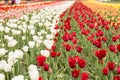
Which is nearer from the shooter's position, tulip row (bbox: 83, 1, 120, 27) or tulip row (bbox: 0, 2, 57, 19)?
tulip row (bbox: 83, 1, 120, 27)

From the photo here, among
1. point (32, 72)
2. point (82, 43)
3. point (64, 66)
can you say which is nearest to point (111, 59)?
point (64, 66)

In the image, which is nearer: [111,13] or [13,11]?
[13,11]

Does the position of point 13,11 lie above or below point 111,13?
above

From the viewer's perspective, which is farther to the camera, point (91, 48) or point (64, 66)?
point (91, 48)

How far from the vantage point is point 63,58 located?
5.52 m

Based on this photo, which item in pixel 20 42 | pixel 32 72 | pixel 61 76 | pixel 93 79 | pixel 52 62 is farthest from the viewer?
pixel 20 42

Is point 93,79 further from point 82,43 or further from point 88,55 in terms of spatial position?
point 82,43

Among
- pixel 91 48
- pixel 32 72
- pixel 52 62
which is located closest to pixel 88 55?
pixel 91 48

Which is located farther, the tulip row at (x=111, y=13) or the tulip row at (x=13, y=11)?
the tulip row at (x=13, y=11)

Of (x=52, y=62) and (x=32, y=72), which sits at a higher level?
(x=32, y=72)

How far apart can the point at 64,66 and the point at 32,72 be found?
7.61ft

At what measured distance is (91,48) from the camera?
636 cm

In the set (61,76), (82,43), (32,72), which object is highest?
(32,72)

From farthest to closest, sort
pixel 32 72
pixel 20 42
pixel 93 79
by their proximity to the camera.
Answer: pixel 20 42, pixel 93 79, pixel 32 72
